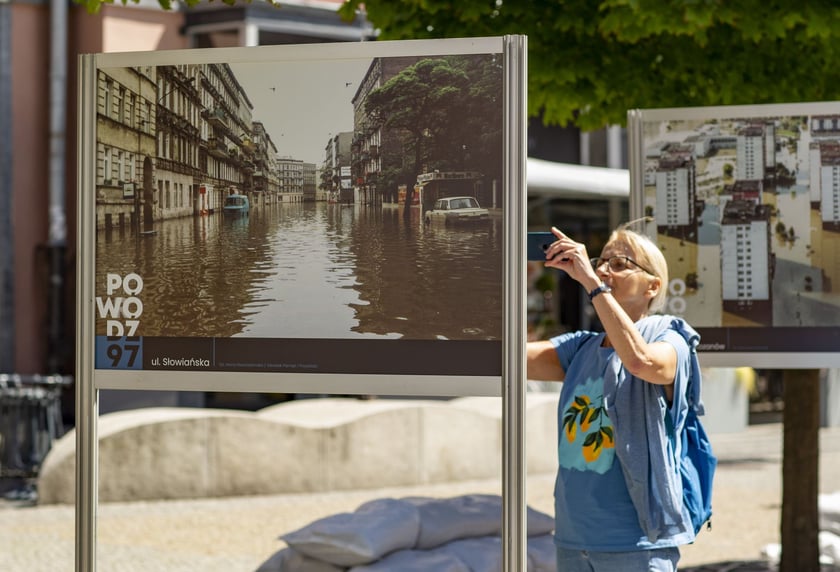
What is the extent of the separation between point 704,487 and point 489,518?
2.33 metres

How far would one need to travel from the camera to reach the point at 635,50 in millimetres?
6598

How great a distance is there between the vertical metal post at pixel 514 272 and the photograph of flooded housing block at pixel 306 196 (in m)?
0.04

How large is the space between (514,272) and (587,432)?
1.98 feet

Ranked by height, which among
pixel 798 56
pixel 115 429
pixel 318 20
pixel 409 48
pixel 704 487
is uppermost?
pixel 318 20

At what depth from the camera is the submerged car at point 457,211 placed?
11.2ft

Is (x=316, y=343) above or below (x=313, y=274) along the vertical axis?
below

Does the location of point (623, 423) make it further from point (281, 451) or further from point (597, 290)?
Result: point (281, 451)

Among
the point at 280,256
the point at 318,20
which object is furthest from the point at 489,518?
the point at 318,20

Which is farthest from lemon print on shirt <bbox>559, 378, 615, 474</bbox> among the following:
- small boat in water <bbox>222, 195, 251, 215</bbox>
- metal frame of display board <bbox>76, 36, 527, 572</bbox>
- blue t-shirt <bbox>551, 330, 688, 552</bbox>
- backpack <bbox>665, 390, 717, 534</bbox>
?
small boat in water <bbox>222, 195, 251, 215</bbox>

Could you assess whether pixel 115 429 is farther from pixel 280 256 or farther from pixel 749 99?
pixel 280 256

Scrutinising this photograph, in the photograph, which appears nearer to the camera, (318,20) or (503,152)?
(503,152)

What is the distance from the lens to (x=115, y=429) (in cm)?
899

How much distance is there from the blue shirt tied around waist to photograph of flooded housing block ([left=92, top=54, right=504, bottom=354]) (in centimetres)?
47

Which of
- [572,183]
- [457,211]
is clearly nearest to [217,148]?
[457,211]
